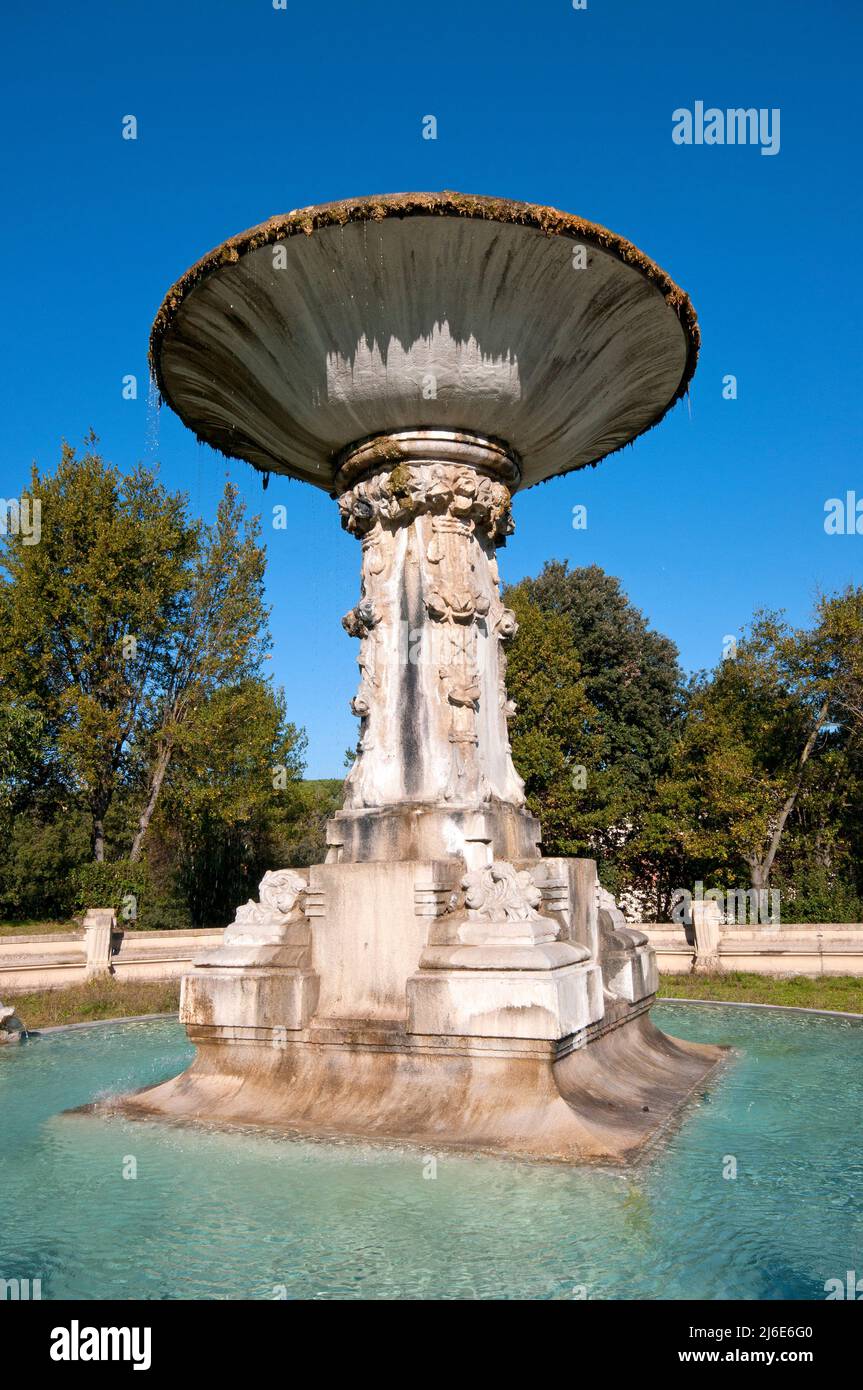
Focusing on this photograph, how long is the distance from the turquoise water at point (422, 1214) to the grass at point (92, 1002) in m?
6.34

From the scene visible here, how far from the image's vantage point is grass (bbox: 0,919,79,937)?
23750 mm

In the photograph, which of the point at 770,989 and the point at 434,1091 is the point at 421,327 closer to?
the point at 434,1091

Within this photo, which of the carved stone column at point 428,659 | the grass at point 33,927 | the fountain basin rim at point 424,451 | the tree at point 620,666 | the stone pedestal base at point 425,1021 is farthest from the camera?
the tree at point 620,666

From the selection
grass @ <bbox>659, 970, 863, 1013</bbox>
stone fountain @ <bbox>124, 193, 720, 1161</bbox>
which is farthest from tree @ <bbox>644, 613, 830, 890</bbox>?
stone fountain @ <bbox>124, 193, 720, 1161</bbox>

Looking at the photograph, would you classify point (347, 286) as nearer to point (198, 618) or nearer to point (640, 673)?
point (198, 618)

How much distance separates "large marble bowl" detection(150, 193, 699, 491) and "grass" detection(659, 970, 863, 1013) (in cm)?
812

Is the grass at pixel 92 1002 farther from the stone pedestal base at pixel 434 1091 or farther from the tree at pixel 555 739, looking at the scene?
the tree at pixel 555 739

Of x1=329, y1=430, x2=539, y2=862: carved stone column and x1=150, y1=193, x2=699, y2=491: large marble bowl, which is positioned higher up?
x1=150, y1=193, x2=699, y2=491: large marble bowl

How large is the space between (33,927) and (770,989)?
57.9 ft

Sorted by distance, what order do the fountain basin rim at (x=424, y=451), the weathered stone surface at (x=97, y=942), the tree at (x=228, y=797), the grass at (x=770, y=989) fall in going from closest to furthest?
the fountain basin rim at (x=424, y=451) < the grass at (x=770, y=989) < the weathered stone surface at (x=97, y=942) < the tree at (x=228, y=797)

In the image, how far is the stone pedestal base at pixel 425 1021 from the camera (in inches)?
241

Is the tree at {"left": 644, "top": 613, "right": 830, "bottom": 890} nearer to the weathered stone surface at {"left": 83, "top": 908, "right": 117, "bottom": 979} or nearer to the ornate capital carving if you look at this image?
the weathered stone surface at {"left": 83, "top": 908, "right": 117, "bottom": 979}

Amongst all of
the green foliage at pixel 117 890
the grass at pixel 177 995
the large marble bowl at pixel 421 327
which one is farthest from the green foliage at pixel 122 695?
the large marble bowl at pixel 421 327
